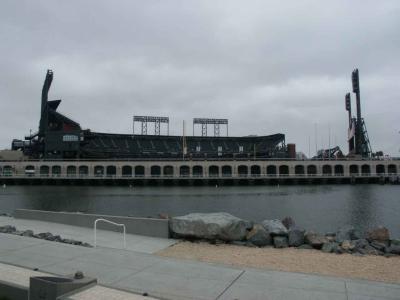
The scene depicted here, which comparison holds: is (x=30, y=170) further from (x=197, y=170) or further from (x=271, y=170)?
(x=271, y=170)

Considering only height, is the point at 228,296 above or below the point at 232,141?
below

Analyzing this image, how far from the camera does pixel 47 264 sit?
9.19m

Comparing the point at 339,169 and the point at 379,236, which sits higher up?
the point at 339,169

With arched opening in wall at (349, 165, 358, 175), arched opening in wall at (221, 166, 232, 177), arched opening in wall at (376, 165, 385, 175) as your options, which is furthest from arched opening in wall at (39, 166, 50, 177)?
arched opening in wall at (376, 165, 385, 175)

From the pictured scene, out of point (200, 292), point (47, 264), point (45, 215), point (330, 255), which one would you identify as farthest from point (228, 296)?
point (45, 215)

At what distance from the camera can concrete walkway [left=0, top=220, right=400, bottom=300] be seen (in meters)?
7.21

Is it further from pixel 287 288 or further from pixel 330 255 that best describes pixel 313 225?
pixel 287 288

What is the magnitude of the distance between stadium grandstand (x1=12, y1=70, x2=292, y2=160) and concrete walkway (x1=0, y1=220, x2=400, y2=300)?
14003cm

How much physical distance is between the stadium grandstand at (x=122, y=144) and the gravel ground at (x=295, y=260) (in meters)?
139

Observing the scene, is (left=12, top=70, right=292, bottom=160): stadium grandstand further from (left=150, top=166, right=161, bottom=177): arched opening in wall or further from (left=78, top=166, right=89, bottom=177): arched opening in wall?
(left=150, top=166, right=161, bottom=177): arched opening in wall

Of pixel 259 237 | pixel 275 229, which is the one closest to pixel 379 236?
pixel 275 229

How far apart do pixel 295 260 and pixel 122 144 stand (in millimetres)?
160871

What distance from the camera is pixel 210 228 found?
1372 centimetres

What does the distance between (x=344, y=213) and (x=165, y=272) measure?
118 ft
